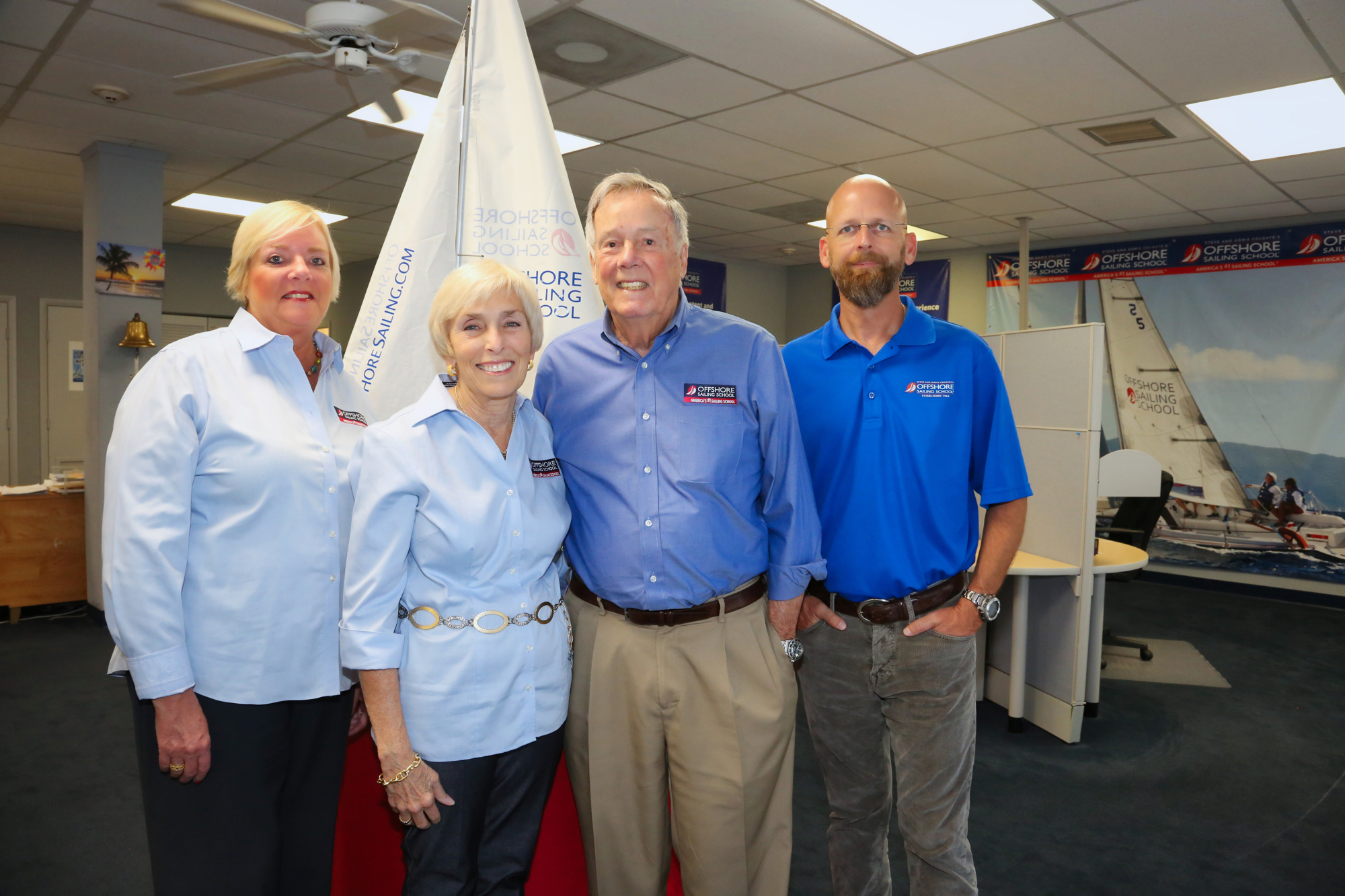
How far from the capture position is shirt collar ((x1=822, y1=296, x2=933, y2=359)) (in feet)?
6.27

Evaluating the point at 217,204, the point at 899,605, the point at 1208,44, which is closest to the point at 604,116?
the point at 1208,44

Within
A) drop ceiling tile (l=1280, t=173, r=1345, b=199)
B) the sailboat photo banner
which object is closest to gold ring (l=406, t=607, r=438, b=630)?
drop ceiling tile (l=1280, t=173, r=1345, b=199)

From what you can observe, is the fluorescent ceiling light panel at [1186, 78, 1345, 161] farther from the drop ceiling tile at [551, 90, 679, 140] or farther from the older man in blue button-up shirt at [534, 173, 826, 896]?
the older man in blue button-up shirt at [534, 173, 826, 896]

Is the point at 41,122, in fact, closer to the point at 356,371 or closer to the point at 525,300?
the point at 356,371

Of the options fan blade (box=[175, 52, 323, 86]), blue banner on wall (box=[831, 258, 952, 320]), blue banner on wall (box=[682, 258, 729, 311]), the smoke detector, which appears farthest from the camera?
blue banner on wall (box=[682, 258, 729, 311])

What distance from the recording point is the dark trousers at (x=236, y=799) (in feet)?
4.91

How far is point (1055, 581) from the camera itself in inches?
153

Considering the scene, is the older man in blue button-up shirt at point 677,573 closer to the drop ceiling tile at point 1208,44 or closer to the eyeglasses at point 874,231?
the eyeglasses at point 874,231

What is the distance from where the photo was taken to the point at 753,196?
6.47m

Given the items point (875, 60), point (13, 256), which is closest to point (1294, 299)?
point (875, 60)

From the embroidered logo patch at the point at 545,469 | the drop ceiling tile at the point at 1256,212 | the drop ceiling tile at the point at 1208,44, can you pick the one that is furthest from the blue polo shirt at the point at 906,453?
the drop ceiling tile at the point at 1256,212

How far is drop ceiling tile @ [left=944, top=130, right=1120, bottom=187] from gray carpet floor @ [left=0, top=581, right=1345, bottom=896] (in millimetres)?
3113

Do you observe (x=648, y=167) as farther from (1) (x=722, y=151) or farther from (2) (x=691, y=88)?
(2) (x=691, y=88)

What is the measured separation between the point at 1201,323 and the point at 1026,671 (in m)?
4.77
